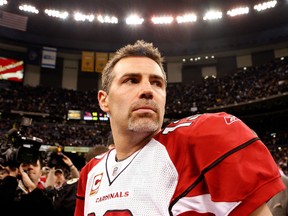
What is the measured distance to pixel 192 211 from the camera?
99 centimetres

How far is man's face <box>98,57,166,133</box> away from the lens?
4.27 ft

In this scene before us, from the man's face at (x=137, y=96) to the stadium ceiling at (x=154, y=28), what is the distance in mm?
22427

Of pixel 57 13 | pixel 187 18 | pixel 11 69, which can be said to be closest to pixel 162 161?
pixel 187 18

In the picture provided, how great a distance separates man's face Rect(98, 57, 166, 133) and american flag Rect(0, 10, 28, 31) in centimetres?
2235

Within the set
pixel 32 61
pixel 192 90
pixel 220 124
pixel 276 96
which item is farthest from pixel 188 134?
pixel 32 61

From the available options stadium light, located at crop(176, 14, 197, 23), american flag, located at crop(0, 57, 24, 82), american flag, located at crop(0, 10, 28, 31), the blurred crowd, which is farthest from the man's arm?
american flag, located at crop(0, 57, 24, 82)

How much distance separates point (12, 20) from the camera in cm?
2100

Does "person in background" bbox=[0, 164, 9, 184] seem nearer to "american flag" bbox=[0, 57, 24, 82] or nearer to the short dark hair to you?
the short dark hair

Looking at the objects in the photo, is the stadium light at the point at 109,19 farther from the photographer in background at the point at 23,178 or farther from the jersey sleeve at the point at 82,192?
the jersey sleeve at the point at 82,192

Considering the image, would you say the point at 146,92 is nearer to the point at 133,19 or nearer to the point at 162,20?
the point at 162,20

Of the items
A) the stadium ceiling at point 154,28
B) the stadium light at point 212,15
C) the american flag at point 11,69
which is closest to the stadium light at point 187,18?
the stadium ceiling at point 154,28

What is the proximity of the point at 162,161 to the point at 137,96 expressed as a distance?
1.18 ft

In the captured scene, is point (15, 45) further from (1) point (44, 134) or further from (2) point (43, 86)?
(1) point (44, 134)

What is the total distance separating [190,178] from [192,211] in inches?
4.4
